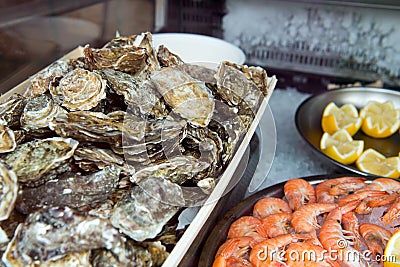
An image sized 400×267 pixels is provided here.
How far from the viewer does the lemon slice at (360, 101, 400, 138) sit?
4.74ft

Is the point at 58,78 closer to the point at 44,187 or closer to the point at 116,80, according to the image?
the point at 116,80

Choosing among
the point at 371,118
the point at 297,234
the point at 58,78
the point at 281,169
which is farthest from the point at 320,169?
the point at 58,78

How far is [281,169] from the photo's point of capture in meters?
1.34

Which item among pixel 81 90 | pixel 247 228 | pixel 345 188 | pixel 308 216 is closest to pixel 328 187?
pixel 345 188

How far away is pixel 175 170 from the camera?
2.50ft

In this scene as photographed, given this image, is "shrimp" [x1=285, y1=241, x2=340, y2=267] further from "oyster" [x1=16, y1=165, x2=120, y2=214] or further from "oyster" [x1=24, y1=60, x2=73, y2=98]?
"oyster" [x1=24, y1=60, x2=73, y2=98]

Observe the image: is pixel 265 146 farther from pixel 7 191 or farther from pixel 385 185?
pixel 7 191

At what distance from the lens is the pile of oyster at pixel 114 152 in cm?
59

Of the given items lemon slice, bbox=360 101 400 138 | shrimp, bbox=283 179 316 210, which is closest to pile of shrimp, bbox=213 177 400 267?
shrimp, bbox=283 179 316 210

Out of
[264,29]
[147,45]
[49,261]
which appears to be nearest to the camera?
[49,261]

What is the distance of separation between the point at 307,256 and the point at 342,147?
0.66 m

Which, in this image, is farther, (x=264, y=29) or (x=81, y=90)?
(x=264, y=29)

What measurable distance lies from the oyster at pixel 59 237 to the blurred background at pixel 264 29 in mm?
1080

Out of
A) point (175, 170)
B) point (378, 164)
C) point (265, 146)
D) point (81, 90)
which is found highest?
point (81, 90)
